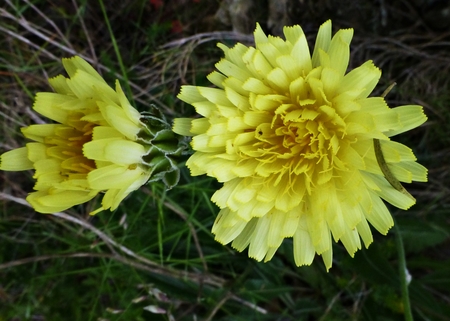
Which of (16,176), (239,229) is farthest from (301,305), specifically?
(16,176)

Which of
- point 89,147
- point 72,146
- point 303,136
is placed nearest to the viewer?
point 89,147

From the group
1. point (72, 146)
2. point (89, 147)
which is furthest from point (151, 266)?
point (89, 147)

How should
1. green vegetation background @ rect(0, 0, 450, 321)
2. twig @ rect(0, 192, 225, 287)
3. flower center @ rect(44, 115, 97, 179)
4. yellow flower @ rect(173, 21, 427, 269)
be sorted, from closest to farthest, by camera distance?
yellow flower @ rect(173, 21, 427, 269) → flower center @ rect(44, 115, 97, 179) → twig @ rect(0, 192, 225, 287) → green vegetation background @ rect(0, 0, 450, 321)

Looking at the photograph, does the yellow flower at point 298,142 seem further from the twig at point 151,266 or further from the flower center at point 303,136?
the twig at point 151,266

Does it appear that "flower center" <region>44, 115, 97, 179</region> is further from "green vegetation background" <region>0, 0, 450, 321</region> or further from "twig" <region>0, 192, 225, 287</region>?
"green vegetation background" <region>0, 0, 450, 321</region>

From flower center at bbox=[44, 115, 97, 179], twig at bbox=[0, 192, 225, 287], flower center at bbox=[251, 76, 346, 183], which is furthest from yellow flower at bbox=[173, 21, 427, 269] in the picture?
twig at bbox=[0, 192, 225, 287]

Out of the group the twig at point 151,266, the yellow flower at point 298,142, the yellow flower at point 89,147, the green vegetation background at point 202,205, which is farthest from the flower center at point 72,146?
the green vegetation background at point 202,205

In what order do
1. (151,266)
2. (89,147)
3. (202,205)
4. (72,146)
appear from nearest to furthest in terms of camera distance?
(89,147) < (72,146) < (151,266) < (202,205)

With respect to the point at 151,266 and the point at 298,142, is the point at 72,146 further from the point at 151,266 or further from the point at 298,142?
the point at 151,266
